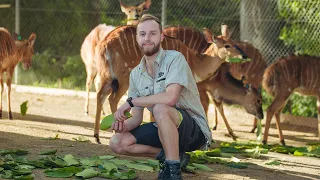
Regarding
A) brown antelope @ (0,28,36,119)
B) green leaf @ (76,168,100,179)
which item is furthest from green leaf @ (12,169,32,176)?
brown antelope @ (0,28,36,119)

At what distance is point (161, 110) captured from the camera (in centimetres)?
538

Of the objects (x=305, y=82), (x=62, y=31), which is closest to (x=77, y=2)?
(x=62, y=31)

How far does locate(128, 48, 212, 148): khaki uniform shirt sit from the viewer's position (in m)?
5.50

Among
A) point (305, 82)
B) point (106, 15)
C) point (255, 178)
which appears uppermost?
point (106, 15)

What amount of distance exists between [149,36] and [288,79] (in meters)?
4.87

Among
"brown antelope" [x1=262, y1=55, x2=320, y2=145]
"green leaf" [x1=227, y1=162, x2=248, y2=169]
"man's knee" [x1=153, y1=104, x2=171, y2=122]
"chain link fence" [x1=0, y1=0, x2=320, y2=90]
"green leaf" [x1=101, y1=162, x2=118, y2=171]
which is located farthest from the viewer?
"chain link fence" [x1=0, y1=0, x2=320, y2=90]

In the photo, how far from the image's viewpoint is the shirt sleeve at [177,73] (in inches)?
215

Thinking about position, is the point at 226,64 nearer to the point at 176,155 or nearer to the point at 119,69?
the point at 119,69

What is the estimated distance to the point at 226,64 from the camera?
10.4m

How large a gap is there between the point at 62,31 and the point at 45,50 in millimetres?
559

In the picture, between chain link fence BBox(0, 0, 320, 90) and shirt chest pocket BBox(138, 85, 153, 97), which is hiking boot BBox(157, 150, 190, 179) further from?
chain link fence BBox(0, 0, 320, 90)

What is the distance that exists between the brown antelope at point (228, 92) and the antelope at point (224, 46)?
1.9 inches

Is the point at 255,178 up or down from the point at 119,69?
down

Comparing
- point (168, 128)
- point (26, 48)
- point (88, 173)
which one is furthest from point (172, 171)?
point (26, 48)
